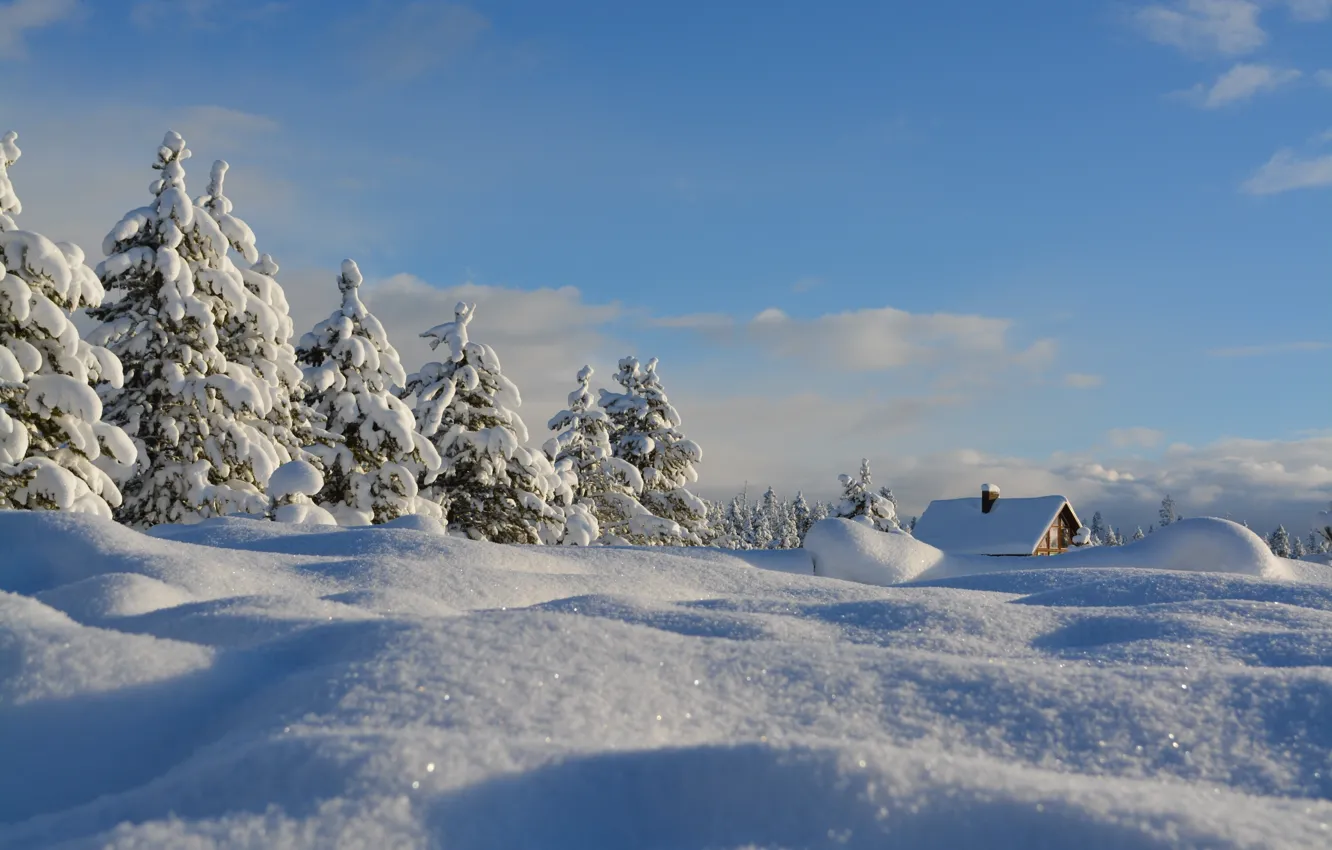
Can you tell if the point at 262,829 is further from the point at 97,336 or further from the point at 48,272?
the point at 97,336

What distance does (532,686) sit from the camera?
6.28 feet

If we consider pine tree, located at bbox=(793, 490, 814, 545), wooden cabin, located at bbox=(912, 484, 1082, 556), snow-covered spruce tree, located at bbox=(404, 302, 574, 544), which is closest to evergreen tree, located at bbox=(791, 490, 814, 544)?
pine tree, located at bbox=(793, 490, 814, 545)

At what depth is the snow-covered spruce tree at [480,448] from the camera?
20.0 metres

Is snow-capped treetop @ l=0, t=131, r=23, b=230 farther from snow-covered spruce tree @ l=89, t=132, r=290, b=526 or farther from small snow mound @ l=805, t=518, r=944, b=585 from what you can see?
small snow mound @ l=805, t=518, r=944, b=585

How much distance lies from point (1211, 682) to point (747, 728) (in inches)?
44.1

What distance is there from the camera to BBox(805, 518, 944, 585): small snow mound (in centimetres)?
734

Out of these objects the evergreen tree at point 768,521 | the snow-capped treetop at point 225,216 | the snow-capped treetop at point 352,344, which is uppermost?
the snow-capped treetop at point 225,216

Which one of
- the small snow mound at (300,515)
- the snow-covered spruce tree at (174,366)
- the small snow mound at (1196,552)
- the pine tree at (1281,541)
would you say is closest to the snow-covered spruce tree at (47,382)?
the snow-covered spruce tree at (174,366)

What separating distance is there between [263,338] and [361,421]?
2408 millimetres

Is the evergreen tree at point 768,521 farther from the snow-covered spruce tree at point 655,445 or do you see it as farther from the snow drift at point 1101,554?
the snow drift at point 1101,554

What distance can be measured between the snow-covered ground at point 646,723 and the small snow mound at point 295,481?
36.8 feet

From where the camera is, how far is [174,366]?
15.8 m

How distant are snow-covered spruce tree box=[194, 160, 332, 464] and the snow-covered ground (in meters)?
14.5

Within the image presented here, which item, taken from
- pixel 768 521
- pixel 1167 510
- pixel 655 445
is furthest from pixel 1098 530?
pixel 655 445
